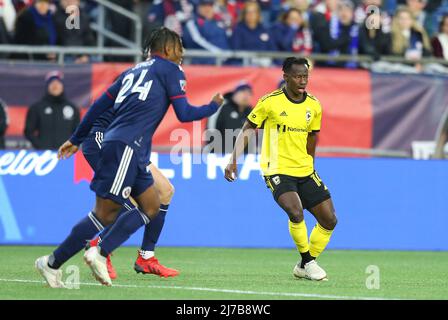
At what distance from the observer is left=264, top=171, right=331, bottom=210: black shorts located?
11086mm

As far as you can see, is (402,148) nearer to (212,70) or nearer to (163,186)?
(212,70)

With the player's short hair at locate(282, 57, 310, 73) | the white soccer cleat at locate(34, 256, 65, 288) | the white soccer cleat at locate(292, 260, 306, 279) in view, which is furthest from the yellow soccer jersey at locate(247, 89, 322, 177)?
the white soccer cleat at locate(34, 256, 65, 288)

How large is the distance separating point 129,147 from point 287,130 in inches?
94.3

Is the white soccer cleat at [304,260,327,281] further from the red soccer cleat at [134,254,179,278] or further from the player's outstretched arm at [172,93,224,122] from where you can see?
the player's outstretched arm at [172,93,224,122]

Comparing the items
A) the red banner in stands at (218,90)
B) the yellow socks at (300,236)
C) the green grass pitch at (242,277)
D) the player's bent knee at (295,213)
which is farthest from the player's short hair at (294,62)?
the red banner in stands at (218,90)

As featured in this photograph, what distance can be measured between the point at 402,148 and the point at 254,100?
99.4 inches

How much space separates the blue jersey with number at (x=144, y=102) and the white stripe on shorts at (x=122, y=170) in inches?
2.7

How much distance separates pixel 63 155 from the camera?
9.76 metres

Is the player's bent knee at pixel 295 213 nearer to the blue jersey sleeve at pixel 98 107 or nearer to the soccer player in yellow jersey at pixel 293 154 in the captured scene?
the soccer player in yellow jersey at pixel 293 154

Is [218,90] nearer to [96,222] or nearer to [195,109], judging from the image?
[195,109]

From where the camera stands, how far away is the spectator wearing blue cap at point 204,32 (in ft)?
61.5

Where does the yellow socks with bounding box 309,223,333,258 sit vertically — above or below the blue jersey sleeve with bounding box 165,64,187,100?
below
